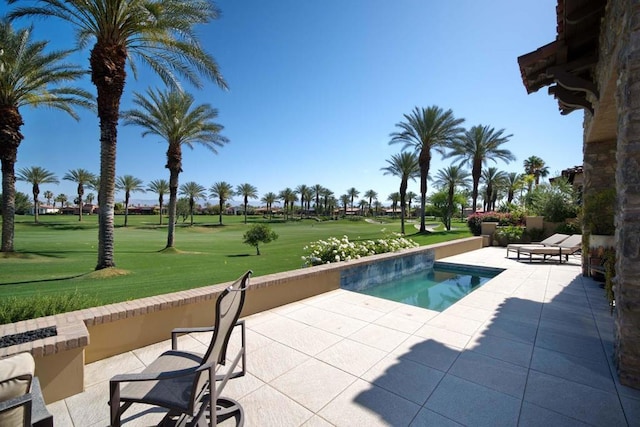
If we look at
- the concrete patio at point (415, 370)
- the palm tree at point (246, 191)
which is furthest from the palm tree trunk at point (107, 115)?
the palm tree at point (246, 191)

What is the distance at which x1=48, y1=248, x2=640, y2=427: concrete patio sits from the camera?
2352 mm

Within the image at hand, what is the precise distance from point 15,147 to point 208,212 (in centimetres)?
6954

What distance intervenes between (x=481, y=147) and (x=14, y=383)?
29.3 m

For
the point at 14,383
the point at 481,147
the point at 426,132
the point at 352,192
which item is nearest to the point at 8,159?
the point at 14,383

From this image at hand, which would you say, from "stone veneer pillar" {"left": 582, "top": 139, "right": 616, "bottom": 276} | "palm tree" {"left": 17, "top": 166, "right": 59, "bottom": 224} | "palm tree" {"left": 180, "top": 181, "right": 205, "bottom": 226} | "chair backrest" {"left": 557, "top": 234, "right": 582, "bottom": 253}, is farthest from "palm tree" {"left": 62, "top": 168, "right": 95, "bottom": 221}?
"stone veneer pillar" {"left": 582, "top": 139, "right": 616, "bottom": 276}

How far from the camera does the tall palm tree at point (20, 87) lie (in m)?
11.1

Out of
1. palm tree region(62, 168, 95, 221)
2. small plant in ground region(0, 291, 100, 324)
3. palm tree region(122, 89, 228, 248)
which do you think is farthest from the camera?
palm tree region(62, 168, 95, 221)

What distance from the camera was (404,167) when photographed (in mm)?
27438

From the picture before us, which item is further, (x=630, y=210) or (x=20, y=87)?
(x=20, y=87)

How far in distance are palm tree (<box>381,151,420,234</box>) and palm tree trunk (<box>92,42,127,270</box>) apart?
22.7 m

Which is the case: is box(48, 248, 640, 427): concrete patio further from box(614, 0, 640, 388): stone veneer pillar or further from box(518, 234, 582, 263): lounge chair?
box(518, 234, 582, 263): lounge chair

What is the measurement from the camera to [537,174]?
143 feet

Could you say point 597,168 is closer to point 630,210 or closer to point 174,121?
point 630,210

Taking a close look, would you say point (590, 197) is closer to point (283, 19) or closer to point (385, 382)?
point (385, 382)
